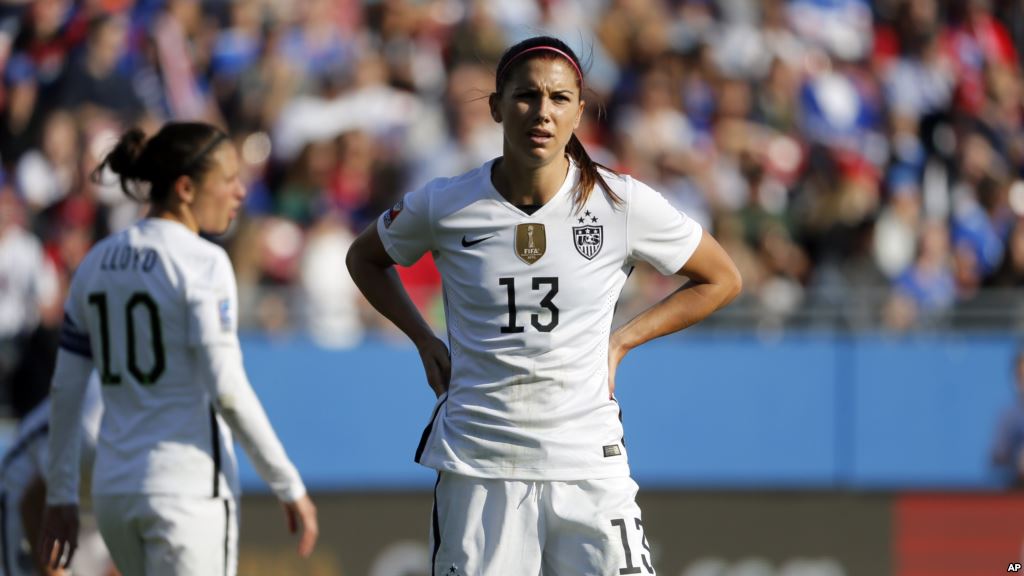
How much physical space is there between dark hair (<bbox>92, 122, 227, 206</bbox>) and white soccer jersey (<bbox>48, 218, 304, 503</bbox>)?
0.18m

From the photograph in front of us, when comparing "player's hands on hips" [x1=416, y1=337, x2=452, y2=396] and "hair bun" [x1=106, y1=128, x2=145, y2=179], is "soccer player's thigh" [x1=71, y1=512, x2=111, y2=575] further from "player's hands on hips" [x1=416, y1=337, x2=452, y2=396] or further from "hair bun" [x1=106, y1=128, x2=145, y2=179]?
"player's hands on hips" [x1=416, y1=337, x2=452, y2=396]

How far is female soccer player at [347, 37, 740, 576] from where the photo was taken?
4.44 metres

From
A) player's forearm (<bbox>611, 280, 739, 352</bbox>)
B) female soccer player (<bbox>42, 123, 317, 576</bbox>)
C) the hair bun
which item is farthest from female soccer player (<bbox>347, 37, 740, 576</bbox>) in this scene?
the hair bun

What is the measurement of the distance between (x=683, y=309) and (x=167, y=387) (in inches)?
66.0

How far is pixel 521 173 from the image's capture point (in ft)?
15.0

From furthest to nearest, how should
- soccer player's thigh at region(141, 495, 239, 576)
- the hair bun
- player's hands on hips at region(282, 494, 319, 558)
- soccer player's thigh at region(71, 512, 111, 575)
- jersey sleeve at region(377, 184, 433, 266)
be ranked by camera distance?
soccer player's thigh at region(71, 512, 111, 575) → the hair bun → player's hands on hips at region(282, 494, 319, 558) → soccer player's thigh at region(141, 495, 239, 576) → jersey sleeve at region(377, 184, 433, 266)

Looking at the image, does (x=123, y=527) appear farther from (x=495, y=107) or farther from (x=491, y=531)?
(x=495, y=107)

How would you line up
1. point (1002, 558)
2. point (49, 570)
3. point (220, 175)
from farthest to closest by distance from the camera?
point (1002, 558), point (49, 570), point (220, 175)

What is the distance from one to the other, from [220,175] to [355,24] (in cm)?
827

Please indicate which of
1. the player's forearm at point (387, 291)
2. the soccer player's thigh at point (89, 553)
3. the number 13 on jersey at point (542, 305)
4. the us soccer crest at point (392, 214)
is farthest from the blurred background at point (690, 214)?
the number 13 on jersey at point (542, 305)

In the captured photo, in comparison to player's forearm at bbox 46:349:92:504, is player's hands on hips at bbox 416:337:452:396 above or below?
above

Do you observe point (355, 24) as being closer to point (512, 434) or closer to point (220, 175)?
point (220, 175)

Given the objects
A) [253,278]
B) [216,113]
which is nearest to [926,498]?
[253,278]

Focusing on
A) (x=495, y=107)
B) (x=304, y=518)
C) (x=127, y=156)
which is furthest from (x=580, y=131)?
(x=495, y=107)
